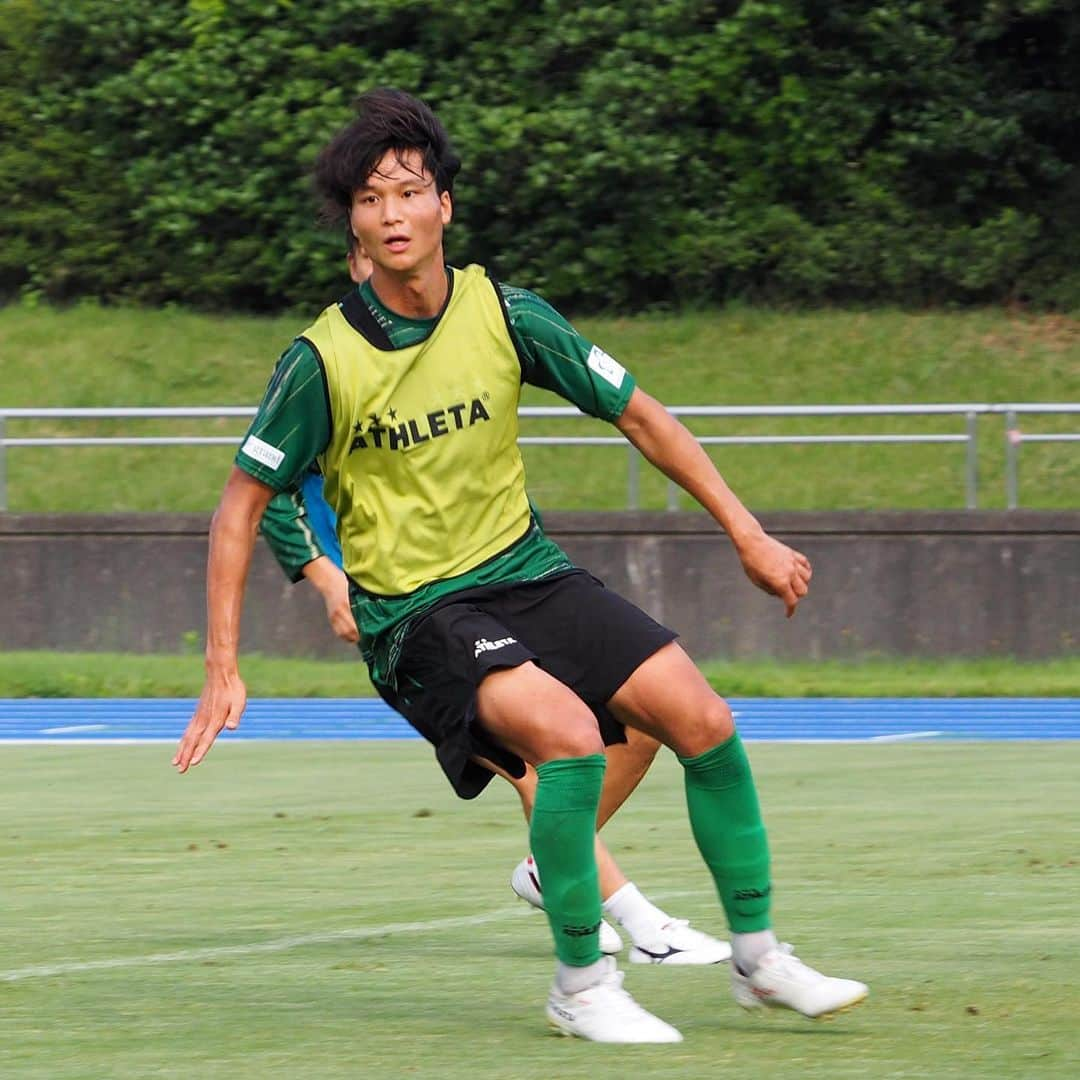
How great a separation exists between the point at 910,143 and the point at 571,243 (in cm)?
367

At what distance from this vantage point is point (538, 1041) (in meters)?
4.82

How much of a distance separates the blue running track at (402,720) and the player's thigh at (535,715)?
806 centimetres

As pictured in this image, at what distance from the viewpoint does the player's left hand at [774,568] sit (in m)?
5.00

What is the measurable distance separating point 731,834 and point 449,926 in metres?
1.64

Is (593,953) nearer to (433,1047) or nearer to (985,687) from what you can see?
(433,1047)

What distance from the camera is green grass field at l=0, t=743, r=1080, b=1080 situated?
4.64 metres

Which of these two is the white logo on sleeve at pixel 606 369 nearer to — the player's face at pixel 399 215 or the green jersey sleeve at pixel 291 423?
the player's face at pixel 399 215

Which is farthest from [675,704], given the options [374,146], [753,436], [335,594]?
[753,436]

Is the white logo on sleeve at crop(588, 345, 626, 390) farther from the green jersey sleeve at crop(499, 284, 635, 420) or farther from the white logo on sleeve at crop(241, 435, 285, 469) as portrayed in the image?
the white logo on sleeve at crop(241, 435, 285, 469)

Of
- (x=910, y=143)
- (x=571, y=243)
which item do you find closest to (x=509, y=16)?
(x=571, y=243)

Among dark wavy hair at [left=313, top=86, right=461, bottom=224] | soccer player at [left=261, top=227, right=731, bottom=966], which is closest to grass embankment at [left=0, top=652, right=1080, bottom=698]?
soccer player at [left=261, top=227, right=731, bottom=966]

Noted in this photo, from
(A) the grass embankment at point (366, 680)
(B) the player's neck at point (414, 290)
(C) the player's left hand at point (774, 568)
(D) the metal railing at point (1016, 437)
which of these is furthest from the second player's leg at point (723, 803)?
(D) the metal railing at point (1016, 437)

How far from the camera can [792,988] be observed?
4918mm

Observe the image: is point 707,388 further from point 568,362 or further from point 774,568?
point 774,568
